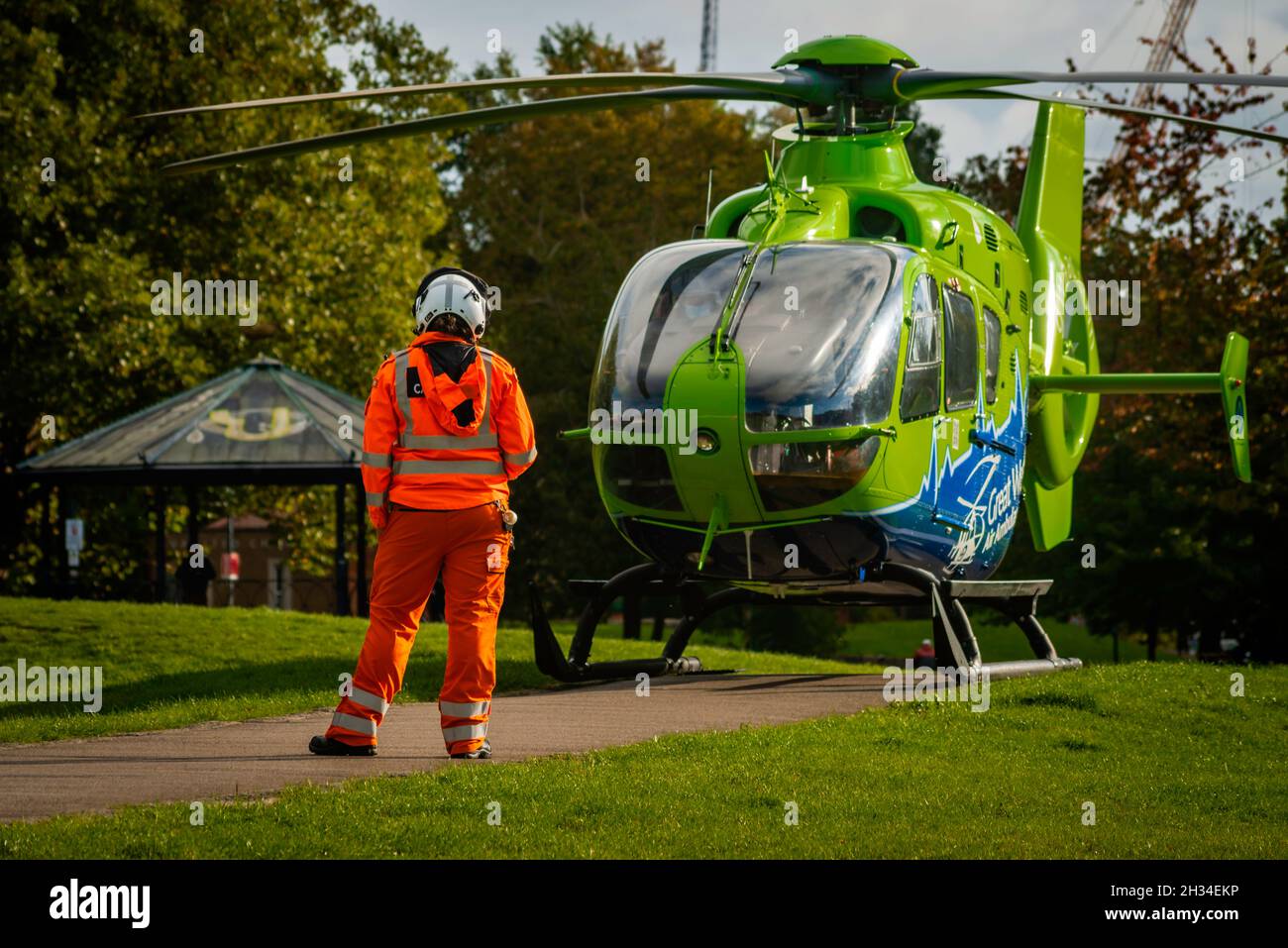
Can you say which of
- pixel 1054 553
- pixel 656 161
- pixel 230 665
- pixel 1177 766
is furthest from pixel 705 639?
pixel 1177 766

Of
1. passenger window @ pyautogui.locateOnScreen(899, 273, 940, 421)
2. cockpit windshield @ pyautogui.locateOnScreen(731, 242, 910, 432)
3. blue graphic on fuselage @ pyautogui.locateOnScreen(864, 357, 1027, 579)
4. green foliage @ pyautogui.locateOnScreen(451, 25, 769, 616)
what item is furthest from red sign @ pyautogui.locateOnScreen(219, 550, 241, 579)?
cockpit windshield @ pyautogui.locateOnScreen(731, 242, 910, 432)

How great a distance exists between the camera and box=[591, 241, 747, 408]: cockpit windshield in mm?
12047

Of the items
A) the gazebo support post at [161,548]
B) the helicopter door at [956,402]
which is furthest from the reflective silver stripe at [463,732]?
the gazebo support post at [161,548]

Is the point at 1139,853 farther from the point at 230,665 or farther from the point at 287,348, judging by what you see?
the point at 287,348

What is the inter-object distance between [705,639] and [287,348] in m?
11.9

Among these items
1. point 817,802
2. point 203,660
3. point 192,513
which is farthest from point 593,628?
point 192,513

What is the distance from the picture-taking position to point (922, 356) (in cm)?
1262

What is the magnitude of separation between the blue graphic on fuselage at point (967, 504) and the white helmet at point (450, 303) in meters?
→ 3.57

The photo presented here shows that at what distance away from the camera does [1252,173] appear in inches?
1124

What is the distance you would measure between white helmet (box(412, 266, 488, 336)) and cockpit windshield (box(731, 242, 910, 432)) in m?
2.44

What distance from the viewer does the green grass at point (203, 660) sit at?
12.8 meters

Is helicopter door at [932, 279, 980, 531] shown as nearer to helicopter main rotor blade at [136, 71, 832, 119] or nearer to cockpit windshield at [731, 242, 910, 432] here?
cockpit windshield at [731, 242, 910, 432]

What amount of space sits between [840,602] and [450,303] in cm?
538

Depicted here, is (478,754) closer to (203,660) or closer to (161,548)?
(203,660)
